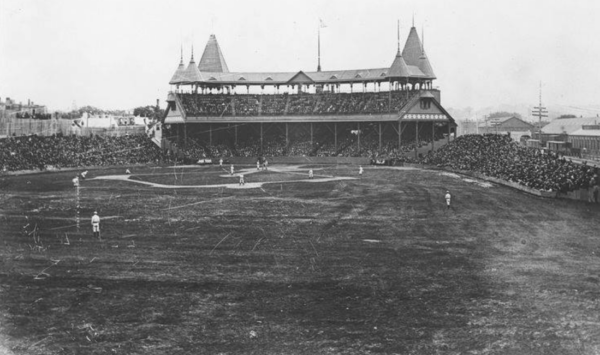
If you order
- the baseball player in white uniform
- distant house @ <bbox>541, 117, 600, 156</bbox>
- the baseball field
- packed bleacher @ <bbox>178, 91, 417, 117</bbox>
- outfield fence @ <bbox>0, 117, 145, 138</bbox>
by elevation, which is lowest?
the baseball field

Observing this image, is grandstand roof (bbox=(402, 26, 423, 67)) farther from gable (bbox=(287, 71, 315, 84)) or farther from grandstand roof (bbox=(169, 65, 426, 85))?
gable (bbox=(287, 71, 315, 84))

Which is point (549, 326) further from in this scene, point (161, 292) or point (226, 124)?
point (226, 124)

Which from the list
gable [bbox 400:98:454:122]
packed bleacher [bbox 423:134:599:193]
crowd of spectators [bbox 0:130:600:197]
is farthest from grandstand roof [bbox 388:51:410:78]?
packed bleacher [bbox 423:134:599:193]

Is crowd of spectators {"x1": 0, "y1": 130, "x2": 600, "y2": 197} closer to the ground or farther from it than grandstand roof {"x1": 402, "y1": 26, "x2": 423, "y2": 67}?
closer to the ground

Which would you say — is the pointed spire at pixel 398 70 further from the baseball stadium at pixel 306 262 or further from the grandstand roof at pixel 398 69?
the baseball stadium at pixel 306 262

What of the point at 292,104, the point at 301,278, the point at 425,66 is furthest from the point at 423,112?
the point at 301,278

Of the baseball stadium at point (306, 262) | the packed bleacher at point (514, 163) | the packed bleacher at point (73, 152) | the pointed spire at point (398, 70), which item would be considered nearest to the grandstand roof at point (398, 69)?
the pointed spire at point (398, 70)

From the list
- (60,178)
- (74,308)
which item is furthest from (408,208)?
(60,178)

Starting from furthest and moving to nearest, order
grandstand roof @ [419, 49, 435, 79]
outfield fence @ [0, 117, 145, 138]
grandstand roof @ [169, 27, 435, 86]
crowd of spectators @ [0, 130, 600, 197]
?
grandstand roof @ [419, 49, 435, 79]
grandstand roof @ [169, 27, 435, 86]
outfield fence @ [0, 117, 145, 138]
crowd of spectators @ [0, 130, 600, 197]
